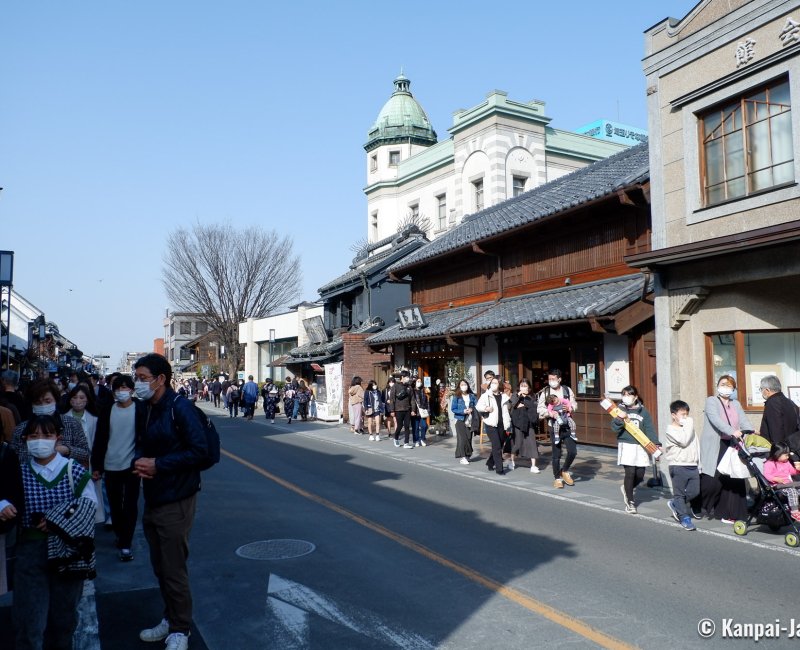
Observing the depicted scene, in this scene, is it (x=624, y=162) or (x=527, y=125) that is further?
(x=527, y=125)

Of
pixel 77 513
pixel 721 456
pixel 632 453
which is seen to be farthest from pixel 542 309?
pixel 77 513

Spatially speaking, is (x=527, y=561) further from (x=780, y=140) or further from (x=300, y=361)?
(x=300, y=361)

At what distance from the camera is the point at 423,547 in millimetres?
7227

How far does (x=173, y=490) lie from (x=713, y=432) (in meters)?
7.21

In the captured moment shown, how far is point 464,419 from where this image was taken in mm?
14930

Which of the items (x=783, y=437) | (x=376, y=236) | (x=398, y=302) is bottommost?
(x=783, y=437)

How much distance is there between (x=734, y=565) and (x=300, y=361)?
29700mm

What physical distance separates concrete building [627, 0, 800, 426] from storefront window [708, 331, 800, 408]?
0.6 inches

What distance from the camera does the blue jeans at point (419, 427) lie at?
723 inches

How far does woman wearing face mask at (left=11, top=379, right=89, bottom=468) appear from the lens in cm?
578

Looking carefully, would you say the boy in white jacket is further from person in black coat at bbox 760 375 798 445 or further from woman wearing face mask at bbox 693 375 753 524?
person in black coat at bbox 760 375 798 445

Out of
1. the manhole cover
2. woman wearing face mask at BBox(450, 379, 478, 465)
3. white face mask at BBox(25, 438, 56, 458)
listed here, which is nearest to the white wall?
woman wearing face mask at BBox(450, 379, 478, 465)

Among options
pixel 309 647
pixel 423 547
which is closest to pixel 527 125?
pixel 423 547

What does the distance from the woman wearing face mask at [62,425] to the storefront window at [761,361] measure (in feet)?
30.1
